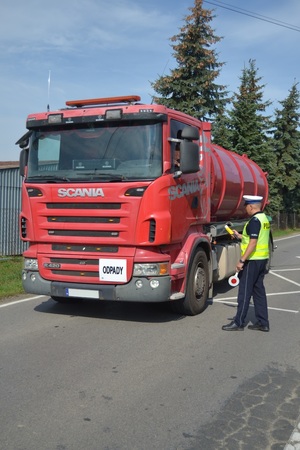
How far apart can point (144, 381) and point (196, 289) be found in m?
2.80

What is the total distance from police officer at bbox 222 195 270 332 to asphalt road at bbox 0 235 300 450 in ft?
0.74

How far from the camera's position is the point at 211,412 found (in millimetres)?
3893

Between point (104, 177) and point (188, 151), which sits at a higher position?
point (188, 151)

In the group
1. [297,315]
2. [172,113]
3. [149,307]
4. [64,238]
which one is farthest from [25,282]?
[297,315]

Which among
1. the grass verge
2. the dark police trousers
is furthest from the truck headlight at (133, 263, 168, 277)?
the grass verge

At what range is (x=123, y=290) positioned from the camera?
620 centimetres

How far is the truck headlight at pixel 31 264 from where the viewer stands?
672 cm

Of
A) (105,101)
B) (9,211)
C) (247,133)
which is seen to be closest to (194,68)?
(247,133)

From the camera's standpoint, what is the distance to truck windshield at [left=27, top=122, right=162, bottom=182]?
6152 mm

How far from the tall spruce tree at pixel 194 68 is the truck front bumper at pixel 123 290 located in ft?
61.1

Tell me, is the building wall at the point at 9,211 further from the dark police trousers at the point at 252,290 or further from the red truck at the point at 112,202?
the dark police trousers at the point at 252,290

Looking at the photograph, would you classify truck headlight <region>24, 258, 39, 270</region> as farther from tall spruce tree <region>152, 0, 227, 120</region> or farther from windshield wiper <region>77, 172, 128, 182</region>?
tall spruce tree <region>152, 0, 227, 120</region>

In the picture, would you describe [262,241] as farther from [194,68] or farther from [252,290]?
[194,68]

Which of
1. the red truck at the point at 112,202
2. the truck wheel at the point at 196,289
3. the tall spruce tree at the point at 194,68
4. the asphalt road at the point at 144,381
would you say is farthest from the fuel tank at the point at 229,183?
the tall spruce tree at the point at 194,68
